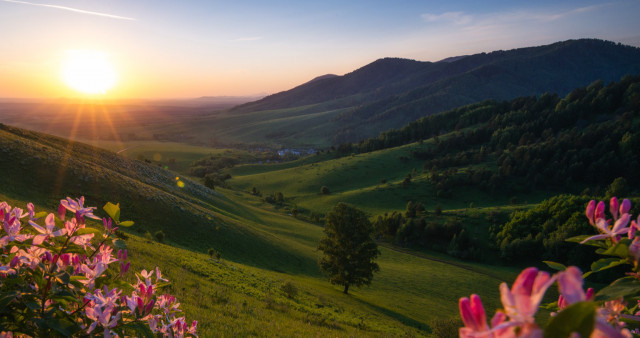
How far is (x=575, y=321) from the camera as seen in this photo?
102 cm

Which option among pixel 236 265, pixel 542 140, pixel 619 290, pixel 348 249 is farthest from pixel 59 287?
pixel 542 140

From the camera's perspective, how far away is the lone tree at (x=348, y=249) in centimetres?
3212

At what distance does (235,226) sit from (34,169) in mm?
20855

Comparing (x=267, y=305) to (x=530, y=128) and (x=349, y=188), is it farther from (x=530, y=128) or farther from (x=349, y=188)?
(x=530, y=128)

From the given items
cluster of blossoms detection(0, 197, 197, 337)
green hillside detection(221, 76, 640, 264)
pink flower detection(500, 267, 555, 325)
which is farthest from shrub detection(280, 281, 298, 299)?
green hillside detection(221, 76, 640, 264)

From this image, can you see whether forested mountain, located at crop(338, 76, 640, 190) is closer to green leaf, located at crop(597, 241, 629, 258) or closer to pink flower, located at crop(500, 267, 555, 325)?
green leaf, located at crop(597, 241, 629, 258)

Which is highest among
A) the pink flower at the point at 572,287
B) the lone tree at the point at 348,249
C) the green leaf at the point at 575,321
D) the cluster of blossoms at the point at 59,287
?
the pink flower at the point at 572,287

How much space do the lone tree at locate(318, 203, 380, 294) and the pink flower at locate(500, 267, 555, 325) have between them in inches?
1272

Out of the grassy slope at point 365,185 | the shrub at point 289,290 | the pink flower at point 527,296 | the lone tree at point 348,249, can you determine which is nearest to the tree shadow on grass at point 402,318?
the lone tree at point 348,249

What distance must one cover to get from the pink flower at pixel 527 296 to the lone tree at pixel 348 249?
3230 cm

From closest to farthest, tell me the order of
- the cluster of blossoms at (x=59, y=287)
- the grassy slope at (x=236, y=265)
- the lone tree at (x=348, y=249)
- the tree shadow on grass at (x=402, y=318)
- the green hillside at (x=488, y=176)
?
1. the cluster of blossoms at (x=59, y=287)
2. the grassy slope at (x=236, y=265)
3. the tree shadow on grass at (x=402, y=318)
4. the lone tree at (x=348, y=249)
5. the green hillside at (x=488, y=176)

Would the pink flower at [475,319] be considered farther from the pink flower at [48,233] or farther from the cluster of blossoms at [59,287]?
the pink flower at [48,233]

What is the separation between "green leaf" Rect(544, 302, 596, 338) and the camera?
0.98m

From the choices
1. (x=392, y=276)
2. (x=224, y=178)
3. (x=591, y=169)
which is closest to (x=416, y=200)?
(x=392, y=276)
